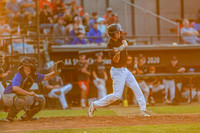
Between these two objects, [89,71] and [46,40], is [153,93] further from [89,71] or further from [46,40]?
[46,40]

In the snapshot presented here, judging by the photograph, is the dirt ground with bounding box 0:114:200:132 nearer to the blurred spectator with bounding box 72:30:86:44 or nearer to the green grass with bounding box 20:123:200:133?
the green grass with bounding box 20:123:200:133

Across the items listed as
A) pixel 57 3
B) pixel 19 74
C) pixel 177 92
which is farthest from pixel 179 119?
pixel 57 3

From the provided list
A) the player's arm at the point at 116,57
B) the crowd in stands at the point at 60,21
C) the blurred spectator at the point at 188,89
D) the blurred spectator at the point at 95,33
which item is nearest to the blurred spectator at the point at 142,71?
the blurred spectator at the point at 188,89

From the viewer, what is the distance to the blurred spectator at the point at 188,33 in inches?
677

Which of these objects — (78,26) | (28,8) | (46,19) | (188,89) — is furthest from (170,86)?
(28,8)

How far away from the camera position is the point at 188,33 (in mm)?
17219

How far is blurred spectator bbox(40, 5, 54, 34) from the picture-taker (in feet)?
56.3

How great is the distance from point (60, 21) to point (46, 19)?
1.61 meters

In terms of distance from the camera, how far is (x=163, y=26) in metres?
19.8

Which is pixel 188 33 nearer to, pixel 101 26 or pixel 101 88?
pixel 101 26

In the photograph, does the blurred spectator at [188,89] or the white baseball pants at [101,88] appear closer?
the white baseball pants at [101,88]

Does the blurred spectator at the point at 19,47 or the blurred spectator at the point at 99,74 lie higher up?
the blurred spectator at the point at 19,47

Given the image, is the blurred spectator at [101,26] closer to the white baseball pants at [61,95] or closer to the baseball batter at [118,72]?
the white baseball pants at [61,95]

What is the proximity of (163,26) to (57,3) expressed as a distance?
5.59m
